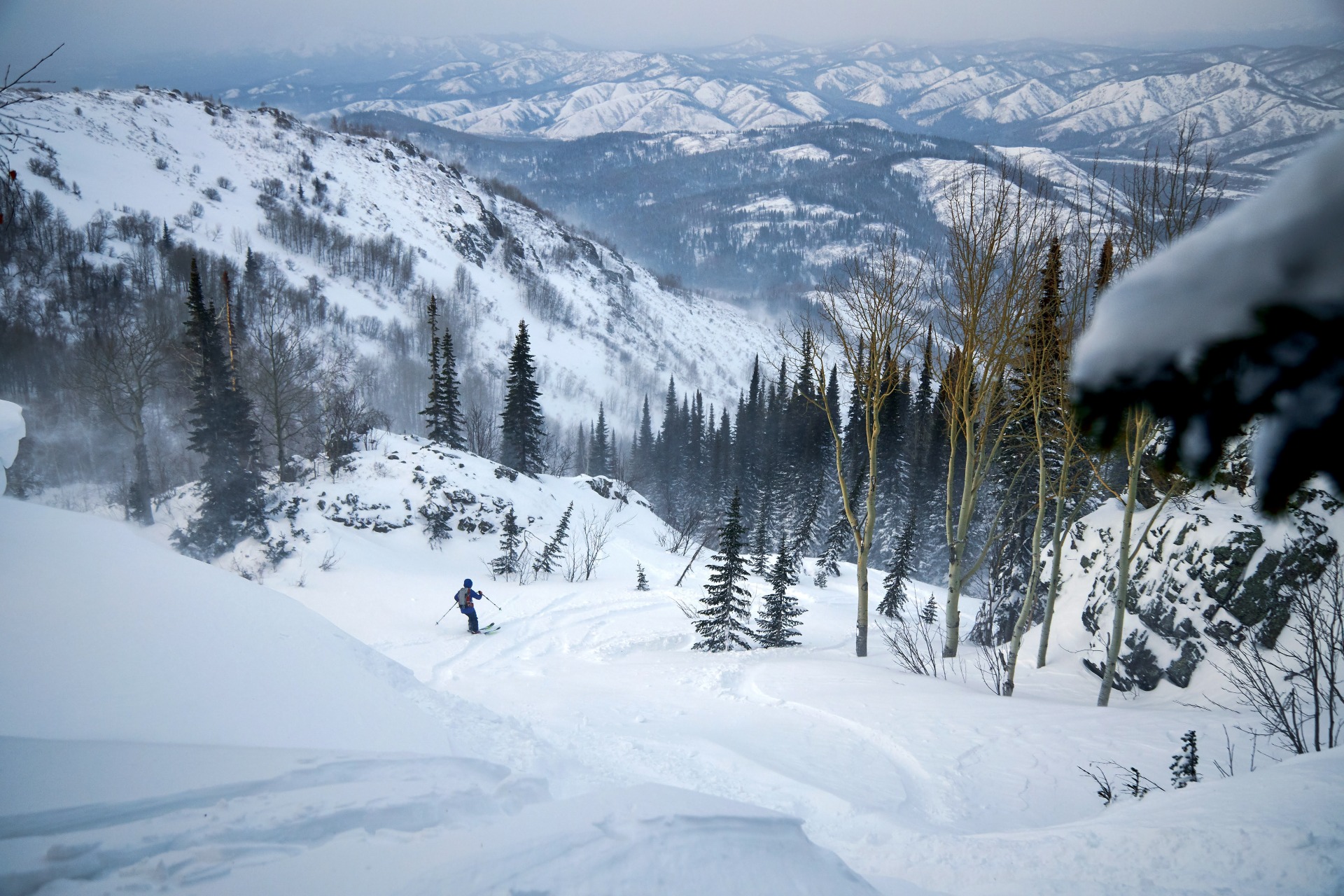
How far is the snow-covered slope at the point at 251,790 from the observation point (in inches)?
108

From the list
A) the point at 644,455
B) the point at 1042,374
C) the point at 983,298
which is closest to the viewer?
the point at 1042,374

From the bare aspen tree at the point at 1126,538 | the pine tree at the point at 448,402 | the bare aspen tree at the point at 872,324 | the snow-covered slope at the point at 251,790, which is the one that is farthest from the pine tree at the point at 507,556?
the bare aspen tree at the point at 1126,538

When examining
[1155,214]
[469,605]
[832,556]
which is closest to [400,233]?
[832,556]

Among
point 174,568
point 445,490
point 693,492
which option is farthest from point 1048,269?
point 693,492

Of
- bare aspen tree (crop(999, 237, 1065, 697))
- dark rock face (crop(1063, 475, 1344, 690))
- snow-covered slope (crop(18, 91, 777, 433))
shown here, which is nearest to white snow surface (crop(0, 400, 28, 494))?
bare aspen tree (crop(999, 237, 1065, 697))

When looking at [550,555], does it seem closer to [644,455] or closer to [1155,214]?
[1155,214]

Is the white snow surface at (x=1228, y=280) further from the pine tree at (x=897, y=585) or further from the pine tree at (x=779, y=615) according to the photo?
the pine tree at (x=897, y=585)

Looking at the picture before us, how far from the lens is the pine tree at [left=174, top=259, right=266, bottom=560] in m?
20.6

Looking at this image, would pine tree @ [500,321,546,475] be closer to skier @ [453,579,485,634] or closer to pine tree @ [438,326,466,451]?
pine tree @ [438,326,466,451]

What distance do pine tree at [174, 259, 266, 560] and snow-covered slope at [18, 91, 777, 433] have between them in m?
57.4

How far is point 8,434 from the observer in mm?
5953

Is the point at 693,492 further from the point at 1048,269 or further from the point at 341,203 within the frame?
the point at 341,203

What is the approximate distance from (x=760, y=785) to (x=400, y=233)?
357ft

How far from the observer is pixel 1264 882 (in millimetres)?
3012
